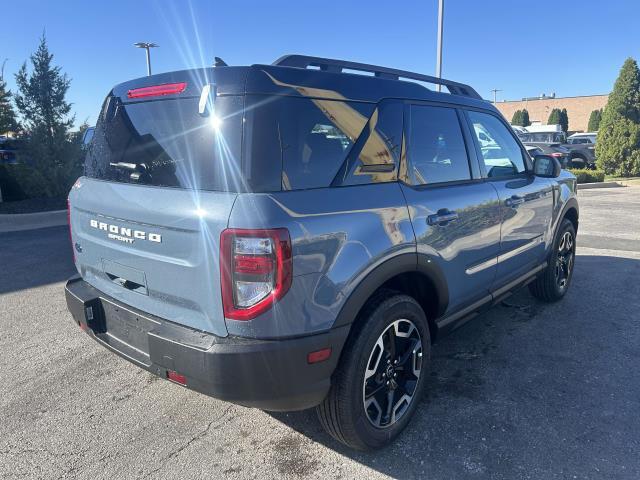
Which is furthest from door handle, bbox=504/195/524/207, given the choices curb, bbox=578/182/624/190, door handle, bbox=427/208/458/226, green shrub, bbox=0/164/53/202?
curb, bbox=578/182/624/190

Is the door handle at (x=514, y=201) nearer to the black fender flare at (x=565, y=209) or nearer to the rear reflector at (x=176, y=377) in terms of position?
the black fender flare at (x=565, y=209)

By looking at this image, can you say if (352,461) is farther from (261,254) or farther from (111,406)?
(111,406)

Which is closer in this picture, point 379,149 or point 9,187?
point 379,149

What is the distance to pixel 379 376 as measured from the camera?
8.43 feet

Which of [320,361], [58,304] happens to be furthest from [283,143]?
[58,304]

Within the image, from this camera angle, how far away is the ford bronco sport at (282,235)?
201 centimetres

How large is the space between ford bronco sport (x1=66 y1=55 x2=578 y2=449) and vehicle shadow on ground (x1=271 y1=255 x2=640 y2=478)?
0.79 ft

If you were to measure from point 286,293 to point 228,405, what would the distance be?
1.40 metres

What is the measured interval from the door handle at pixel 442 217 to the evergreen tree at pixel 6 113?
13.0 m

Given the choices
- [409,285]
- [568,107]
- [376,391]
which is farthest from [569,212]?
[568,107]

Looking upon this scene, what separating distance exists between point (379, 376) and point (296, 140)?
134cm

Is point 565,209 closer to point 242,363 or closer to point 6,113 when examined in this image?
point 242,363

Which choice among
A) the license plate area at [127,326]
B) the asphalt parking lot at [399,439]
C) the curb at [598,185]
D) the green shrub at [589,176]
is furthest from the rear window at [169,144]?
the green shrub at [589,176]

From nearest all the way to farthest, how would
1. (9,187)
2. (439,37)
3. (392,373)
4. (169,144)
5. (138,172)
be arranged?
(169,144), (138,172), (392,373), (9,187), (439,37)
